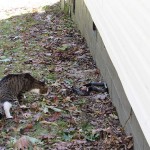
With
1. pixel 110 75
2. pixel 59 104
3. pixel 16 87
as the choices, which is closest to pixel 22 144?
pixel 59 104

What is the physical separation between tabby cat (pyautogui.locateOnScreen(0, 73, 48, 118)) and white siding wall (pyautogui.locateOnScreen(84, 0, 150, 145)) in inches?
61.7

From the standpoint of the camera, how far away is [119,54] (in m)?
4.86

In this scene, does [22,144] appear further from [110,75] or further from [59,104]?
[110,75]

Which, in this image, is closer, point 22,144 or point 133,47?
point 133,47

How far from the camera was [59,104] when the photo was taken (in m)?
6.21

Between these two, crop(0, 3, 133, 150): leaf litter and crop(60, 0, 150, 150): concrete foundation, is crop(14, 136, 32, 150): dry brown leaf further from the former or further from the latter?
crop(60, 0, 150, 150): concrete foundation

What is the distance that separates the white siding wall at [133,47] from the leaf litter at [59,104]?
0.95 metres

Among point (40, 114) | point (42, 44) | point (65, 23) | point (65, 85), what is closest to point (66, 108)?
point (40, 114)

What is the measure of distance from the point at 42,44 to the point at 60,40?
0.47 meters

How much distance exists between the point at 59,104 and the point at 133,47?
237 cm

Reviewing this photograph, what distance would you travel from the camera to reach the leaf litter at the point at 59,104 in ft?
16.8

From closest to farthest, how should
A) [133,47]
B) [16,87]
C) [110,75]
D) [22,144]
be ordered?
[133,47] < [22,144] < [110,75] < [16,87]

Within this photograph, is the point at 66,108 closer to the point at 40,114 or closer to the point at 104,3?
the point at 40,114

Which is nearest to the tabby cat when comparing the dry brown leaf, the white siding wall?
the dry brown leaf
